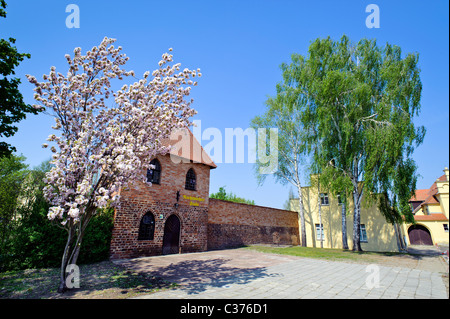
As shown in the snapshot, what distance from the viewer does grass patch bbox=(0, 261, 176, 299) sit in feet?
18.1

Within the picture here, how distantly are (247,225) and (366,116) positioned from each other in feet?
42.0

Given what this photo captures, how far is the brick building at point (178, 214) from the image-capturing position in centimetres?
1141

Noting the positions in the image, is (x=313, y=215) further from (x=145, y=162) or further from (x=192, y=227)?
(x=145, y=162)

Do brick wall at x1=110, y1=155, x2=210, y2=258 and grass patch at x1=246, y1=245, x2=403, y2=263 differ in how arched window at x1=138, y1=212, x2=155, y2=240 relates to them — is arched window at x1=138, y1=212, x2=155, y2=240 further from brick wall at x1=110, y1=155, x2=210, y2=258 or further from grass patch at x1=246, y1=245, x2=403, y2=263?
grass patch at x1=246, y1=245, x2=403, y2=263

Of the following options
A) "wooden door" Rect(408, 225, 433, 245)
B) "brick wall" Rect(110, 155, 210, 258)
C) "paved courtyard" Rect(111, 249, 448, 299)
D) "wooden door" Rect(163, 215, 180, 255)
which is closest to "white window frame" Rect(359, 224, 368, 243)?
"paved courtyard" Rect(111, 249, 448, 299)

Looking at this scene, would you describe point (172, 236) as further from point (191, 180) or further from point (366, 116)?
point (366, 116)

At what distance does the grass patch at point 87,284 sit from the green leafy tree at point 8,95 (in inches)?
181

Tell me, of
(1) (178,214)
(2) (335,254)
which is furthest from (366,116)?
(1) (178,214)

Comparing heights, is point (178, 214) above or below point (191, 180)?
below

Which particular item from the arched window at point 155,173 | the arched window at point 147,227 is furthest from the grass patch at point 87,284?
the arched window at point 155,173

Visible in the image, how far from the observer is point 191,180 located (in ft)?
49.3

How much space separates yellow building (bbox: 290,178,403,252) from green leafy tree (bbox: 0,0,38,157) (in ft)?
65.6

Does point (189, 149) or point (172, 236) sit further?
point (189, 149)

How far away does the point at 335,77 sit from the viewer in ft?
51.6
